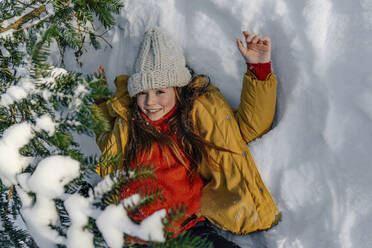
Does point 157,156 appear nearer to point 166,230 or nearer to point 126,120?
point 126,120

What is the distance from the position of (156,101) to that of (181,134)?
0.64ft

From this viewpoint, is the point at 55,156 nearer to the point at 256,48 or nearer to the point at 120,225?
the point at 120,225

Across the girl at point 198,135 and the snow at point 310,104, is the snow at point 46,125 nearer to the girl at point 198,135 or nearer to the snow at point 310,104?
the girl at point 198,135

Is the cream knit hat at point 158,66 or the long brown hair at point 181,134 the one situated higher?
the cream knit hat at point 158,66

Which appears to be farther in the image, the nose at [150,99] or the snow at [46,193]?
the nose at [150,99]

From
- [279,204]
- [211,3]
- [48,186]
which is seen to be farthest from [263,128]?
[48,186]

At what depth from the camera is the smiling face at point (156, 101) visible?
1.40 meters

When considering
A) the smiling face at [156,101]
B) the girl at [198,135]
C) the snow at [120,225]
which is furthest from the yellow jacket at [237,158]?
the snow at [120,225]

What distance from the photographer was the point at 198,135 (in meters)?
1.44

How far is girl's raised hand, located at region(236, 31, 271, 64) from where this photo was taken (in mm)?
1308

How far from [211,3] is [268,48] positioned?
396 millimetres

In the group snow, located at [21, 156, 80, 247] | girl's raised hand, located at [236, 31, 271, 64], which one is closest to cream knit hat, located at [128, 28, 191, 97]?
girl's raised hand, located at [236, 31, 271, 64]

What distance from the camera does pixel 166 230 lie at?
65cm

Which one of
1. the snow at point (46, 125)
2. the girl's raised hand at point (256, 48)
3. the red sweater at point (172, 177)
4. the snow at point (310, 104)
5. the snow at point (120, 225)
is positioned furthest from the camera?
the red sweater at point (172, 177)
